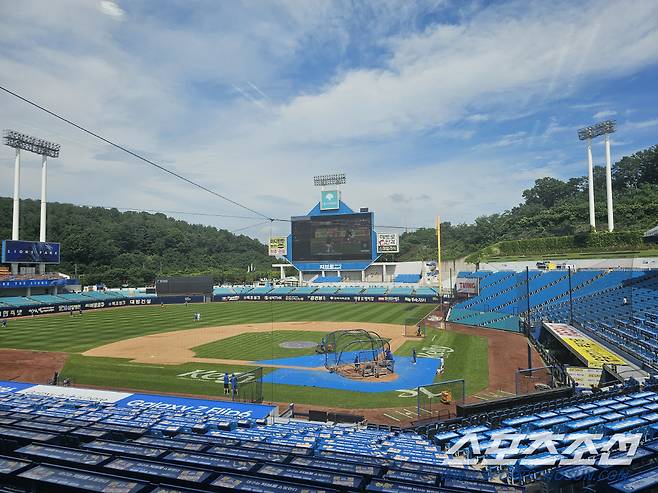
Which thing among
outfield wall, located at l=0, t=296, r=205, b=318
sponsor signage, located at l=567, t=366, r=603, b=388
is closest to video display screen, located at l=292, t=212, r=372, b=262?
outfield wall, located at l=0, t=296, r=205, b=318

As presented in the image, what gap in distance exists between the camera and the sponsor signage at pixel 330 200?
255 feet

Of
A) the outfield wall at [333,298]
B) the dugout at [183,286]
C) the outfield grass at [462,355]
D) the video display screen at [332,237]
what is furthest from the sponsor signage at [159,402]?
the video display screen at [332,237]

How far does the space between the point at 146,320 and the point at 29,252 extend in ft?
92.9

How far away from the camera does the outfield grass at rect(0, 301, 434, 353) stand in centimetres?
3644

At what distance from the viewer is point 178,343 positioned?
116ft

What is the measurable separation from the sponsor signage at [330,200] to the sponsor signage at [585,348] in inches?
2024

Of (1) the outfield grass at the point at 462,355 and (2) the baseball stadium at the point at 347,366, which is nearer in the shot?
(2) the baseball stadium at the point at 347,366

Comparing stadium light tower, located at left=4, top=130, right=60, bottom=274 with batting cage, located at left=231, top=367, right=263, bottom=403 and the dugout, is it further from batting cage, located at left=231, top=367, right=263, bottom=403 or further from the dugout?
batting cage, located at left=231, top=367, right=263, bottom=403

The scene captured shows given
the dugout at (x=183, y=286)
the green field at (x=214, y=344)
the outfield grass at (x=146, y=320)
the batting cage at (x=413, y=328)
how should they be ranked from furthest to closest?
the dugout at (x=183, y=286)
the batting cage at (x=413, y=328)
the outfield grass at (x=146, y=320)
the green field at (x=214, y=344)

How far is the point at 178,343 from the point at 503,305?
112 ft

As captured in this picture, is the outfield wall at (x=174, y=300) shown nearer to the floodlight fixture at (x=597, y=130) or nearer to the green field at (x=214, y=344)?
the green field at (x=214, y=344)

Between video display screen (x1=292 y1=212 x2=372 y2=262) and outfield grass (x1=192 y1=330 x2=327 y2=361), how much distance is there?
37903 millimetres

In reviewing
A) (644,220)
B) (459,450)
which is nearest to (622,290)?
(459,450)

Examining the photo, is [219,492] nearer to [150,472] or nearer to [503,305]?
[150,472]
